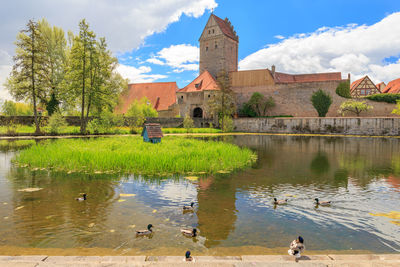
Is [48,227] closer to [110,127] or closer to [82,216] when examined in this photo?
[82,216]

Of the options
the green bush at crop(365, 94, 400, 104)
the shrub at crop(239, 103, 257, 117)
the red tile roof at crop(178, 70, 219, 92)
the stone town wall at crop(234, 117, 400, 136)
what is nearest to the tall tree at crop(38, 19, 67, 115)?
the red tile roof at crop(178, 70, 219, 92)

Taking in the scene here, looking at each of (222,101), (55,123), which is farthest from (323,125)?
(55,123)

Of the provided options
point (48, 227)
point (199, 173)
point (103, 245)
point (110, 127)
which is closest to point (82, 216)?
point (48, 227)

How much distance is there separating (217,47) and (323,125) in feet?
90.2

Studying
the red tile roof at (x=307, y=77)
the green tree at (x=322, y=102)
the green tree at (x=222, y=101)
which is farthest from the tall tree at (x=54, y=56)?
the green tree at (x=322, y=102)

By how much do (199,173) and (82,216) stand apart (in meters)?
5.69

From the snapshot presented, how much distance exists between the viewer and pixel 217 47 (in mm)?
57625

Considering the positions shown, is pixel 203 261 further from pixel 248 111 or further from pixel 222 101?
pixel 248 111

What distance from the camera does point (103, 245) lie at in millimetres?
4766

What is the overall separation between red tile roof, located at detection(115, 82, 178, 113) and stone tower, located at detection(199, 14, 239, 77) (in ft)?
28.0

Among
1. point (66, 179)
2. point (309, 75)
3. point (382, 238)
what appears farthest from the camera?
point (309, 75)

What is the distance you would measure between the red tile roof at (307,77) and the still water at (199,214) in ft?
161

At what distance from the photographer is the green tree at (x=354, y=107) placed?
152 feet

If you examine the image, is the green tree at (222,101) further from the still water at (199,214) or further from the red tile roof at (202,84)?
the still water at (199,214)
